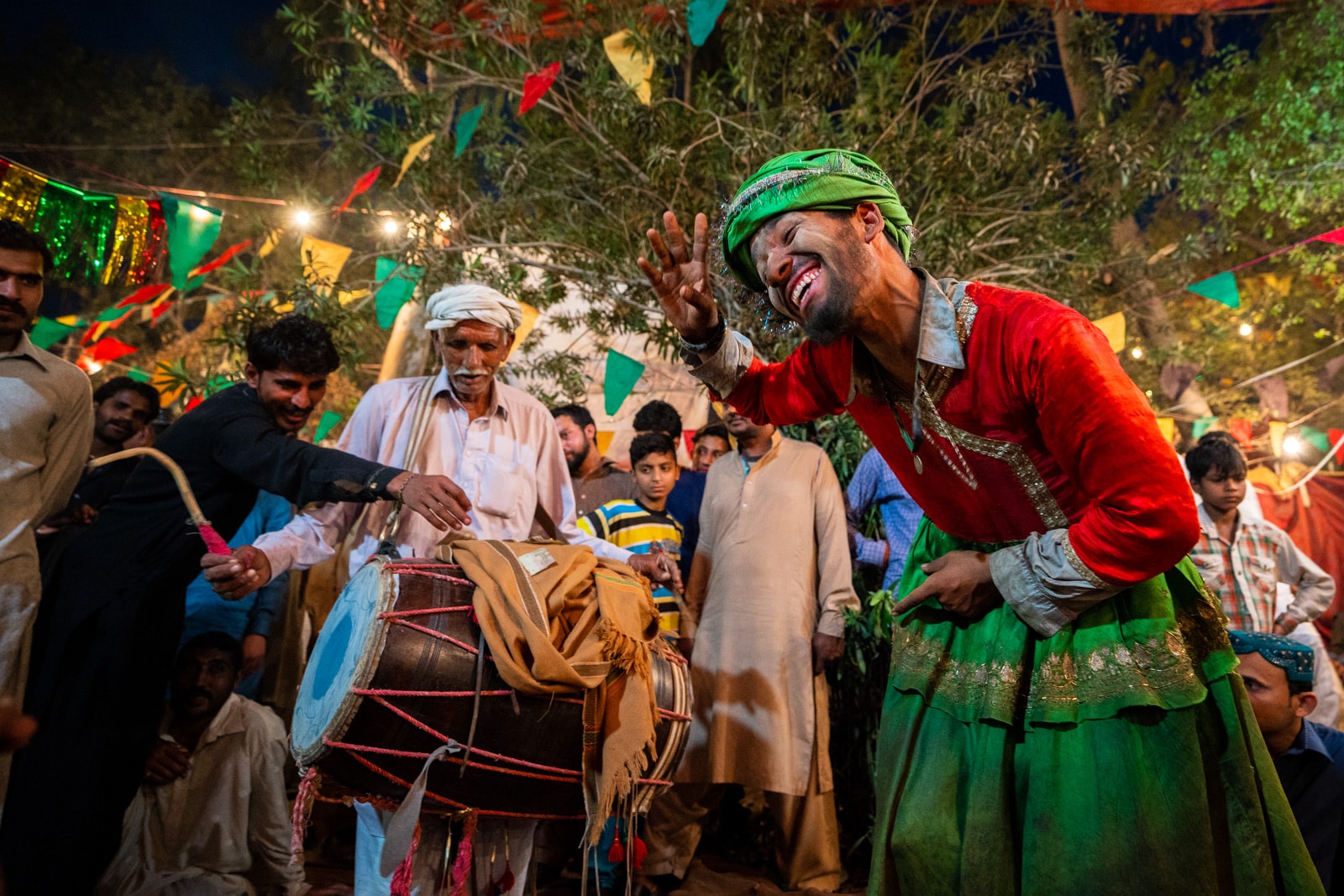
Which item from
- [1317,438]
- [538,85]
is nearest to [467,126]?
[538,85]

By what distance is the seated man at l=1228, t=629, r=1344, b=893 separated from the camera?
274 cm

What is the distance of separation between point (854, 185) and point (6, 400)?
262 centimetres

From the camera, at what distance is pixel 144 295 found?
7.83 metres

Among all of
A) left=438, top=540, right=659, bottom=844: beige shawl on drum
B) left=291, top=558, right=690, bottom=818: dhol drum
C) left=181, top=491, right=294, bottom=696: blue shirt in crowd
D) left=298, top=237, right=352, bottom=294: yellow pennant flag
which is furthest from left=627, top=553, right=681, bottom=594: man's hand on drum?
left=298, top=237, right=352, bottom=294: yellow pennant flag

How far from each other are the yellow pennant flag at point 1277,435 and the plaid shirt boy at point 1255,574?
6.12 meters

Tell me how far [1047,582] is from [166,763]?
142 inches

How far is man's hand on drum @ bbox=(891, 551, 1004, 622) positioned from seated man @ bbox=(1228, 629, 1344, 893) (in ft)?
4.86

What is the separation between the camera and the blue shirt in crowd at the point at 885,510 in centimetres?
465

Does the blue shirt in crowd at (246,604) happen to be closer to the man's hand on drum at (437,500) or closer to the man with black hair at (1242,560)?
the man's hand on drum at (437,500)

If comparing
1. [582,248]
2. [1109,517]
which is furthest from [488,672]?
[582,248]

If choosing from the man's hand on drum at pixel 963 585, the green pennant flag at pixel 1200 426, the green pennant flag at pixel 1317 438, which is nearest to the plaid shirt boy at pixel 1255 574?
the green pennant flag at pixel 1200 426

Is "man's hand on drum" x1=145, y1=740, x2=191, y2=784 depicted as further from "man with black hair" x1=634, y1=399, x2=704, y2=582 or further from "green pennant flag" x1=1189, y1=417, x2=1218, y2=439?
"green pennant flag" x1=1189, y1=417, x2=1218, y2=439

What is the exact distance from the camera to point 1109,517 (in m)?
1.61

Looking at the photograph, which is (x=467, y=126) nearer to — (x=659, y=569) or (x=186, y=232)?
(x=186, y=232)
